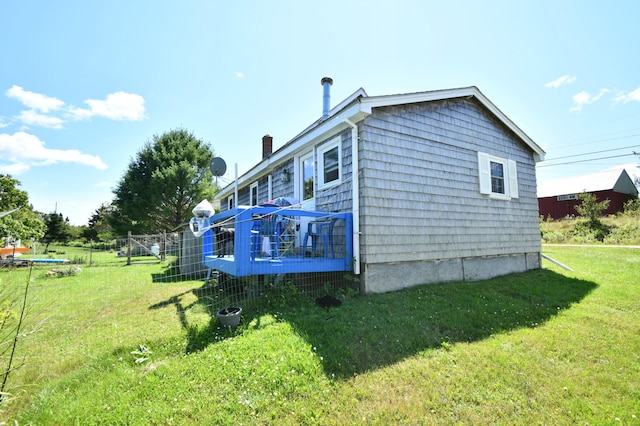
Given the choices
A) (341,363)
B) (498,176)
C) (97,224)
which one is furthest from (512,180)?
(97,224)

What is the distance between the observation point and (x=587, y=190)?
25422 mm

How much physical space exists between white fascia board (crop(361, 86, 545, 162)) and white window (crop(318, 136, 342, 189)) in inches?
43.7

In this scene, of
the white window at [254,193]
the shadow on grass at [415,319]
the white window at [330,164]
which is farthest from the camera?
the white window at [254,193]

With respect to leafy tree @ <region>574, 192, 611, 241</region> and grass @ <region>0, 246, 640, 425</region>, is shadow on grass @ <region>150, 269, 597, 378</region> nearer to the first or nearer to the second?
grass @ <region>0, 246, 640, 425</region>

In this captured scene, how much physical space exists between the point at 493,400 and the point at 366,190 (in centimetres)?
363

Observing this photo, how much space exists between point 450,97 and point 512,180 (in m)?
3.37

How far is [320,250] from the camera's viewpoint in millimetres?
6508

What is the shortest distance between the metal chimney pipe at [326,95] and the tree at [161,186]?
16103 mm

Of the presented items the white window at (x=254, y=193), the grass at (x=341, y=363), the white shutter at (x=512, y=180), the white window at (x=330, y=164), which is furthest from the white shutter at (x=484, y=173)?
the white window at (x=254, y=193)

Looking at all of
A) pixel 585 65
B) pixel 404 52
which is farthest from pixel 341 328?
pixel 585 65

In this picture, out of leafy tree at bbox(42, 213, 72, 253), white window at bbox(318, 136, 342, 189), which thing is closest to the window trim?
white window at bbox(318, 136, 342, 189)

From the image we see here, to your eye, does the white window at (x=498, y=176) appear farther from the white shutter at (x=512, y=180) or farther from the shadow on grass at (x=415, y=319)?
the shadow on grass at (x=415, y=319)

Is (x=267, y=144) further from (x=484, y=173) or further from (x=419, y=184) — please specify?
(x=484, y=173)

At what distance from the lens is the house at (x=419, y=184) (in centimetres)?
554
